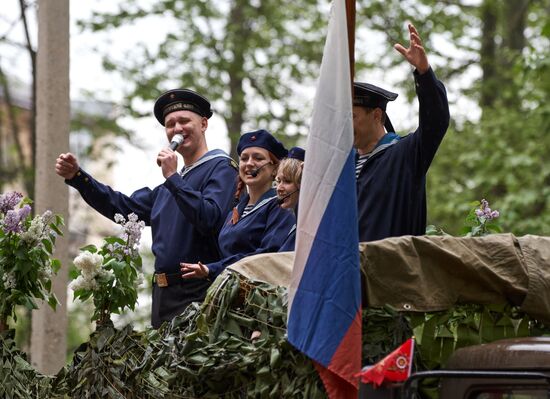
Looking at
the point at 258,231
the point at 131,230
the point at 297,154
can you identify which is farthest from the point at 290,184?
the point at 131,230

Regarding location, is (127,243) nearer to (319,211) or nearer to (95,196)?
(95,196)

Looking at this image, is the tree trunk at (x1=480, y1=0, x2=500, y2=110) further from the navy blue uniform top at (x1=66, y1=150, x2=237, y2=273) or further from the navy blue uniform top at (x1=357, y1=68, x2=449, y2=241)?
the navy blue uniform top at (x1=357, y1=68, x2=449, y2=241)

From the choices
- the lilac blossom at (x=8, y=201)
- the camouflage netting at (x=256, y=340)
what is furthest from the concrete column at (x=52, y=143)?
the camouflage netting at (x=256, y=340)

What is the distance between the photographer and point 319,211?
4777 millimetres

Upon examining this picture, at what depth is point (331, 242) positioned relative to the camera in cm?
467

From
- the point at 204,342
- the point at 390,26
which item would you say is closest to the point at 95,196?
the point at 204,342

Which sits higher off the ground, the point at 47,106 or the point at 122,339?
the point at 47,106

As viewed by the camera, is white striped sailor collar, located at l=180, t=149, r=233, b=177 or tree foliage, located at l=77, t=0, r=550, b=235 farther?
tree foliage, located at l=77, t=0, r=550, b=235

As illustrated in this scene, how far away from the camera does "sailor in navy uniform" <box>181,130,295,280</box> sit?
6.39 metres

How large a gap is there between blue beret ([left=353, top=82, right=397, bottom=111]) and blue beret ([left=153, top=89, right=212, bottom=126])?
1.58 metres

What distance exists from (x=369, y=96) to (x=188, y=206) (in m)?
1.30

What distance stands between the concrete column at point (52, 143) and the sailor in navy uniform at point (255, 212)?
7.82ft

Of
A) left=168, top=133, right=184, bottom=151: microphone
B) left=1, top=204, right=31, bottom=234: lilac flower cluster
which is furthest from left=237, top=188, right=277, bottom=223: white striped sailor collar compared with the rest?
left=1, top=204, right=31, bottom=234: lilac flower cluster

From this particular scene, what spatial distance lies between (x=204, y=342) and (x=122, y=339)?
2.79 ft
